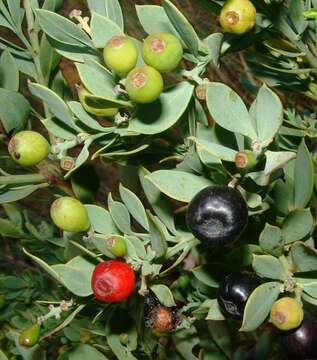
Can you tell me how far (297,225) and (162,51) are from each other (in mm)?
219

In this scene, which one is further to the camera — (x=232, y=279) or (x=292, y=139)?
(x=292, y=139)

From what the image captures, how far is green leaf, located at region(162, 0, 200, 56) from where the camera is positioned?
22.1 inches

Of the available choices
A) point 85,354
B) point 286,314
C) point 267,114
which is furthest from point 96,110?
point 85,354

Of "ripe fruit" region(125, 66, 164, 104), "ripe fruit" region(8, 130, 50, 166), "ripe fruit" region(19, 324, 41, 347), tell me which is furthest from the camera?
"ripe fruit" region(19, 324, 41, 347)

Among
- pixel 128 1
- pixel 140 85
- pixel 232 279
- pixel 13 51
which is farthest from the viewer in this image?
pixel 128 1

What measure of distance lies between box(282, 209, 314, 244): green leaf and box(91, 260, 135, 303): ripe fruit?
17cm

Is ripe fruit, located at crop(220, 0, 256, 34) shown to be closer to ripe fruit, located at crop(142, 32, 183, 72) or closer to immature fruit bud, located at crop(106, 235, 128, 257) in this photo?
ripe fruit, located at crop(142, 32, 183, 72)

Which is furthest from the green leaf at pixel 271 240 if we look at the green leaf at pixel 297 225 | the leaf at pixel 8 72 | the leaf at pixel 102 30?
the leaf at pixel 8 72

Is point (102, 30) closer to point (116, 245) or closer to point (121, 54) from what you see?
point (121, 54)

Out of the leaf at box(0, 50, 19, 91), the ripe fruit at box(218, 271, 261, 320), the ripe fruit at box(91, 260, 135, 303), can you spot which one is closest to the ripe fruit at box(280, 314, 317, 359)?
the ripe fruit at box(218, 271, 261, 320)

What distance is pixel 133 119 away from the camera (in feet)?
2.00

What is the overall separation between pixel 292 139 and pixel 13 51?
374mm

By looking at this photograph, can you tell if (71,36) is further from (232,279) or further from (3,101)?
(232,279)

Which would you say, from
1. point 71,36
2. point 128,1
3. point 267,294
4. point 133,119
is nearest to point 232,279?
point 267,294
